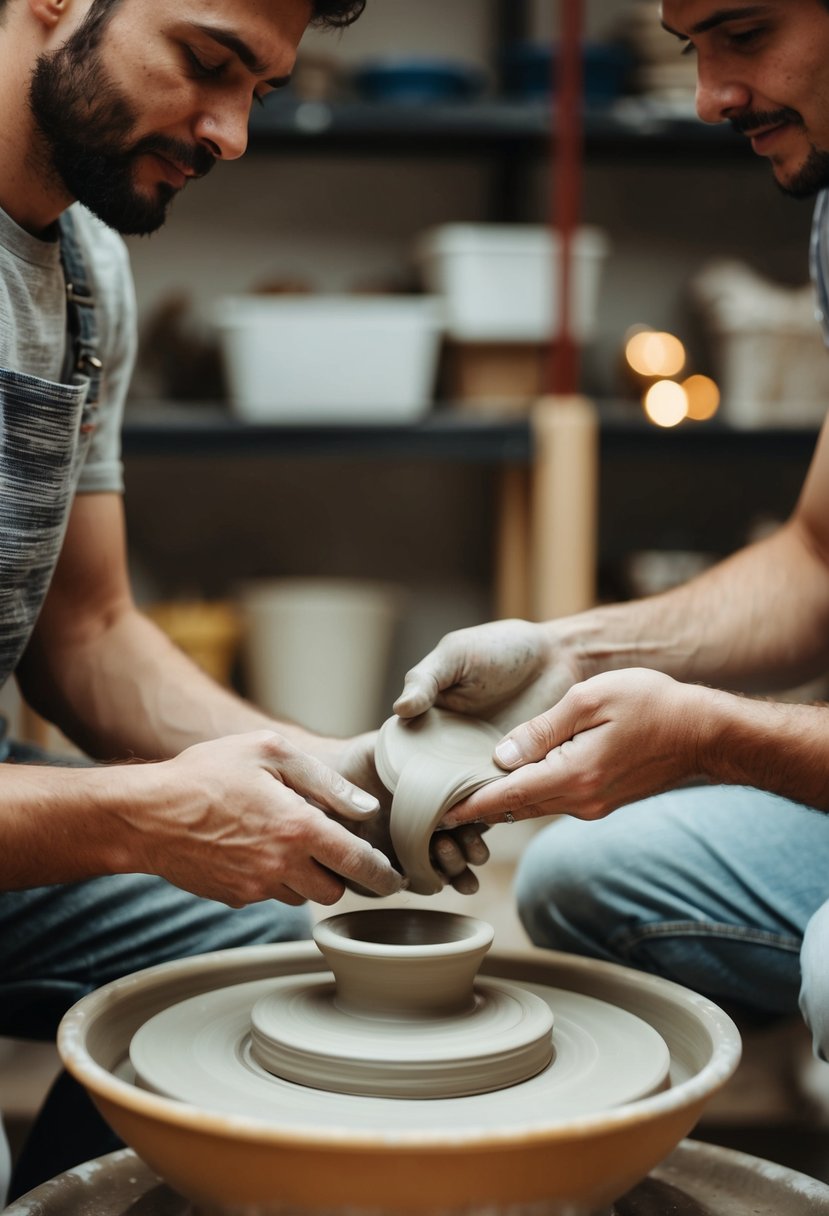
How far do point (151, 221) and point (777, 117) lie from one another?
2.26 feet

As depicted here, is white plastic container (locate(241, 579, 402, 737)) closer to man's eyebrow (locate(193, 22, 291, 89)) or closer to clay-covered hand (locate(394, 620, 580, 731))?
clay-covered hand (locate(394, 620, 580, 731))

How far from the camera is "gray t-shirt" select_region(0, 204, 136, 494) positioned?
4.29ft

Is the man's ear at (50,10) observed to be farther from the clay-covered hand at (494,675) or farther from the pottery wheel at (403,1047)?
the pottery wheel at (403,1047)

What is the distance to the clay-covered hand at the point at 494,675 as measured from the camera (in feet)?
3.94

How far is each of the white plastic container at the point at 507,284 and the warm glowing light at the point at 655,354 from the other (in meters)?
0.33

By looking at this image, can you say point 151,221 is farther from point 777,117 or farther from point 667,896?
point 667,896

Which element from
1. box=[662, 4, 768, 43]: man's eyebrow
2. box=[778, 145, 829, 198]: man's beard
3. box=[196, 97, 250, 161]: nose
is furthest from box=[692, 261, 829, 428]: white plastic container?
box=[196, 97, 250, 161]: nose

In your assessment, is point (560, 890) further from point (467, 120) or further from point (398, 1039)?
point (467, 120)

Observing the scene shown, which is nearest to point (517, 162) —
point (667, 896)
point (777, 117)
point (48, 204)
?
point (777, 117)

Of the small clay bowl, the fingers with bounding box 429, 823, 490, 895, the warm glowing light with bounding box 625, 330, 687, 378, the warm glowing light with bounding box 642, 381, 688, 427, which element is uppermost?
the warm glowing light with bounding box 625, 330, 687, 378

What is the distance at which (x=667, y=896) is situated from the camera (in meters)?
1.34

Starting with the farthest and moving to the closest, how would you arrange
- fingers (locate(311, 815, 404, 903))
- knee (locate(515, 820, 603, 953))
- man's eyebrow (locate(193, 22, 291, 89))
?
knee (locate(515, 820, 603, 953)), man's eyebrow (locate(193, 22, 291, 89)), fingers (locate(311, 815, 404, 903))

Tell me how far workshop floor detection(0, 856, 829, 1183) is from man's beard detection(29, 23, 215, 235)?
3.75 feet

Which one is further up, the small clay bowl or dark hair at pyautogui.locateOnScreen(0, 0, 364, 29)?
dark hair at pyautogui.locateOnScreen(0, 0, 364, 29)
